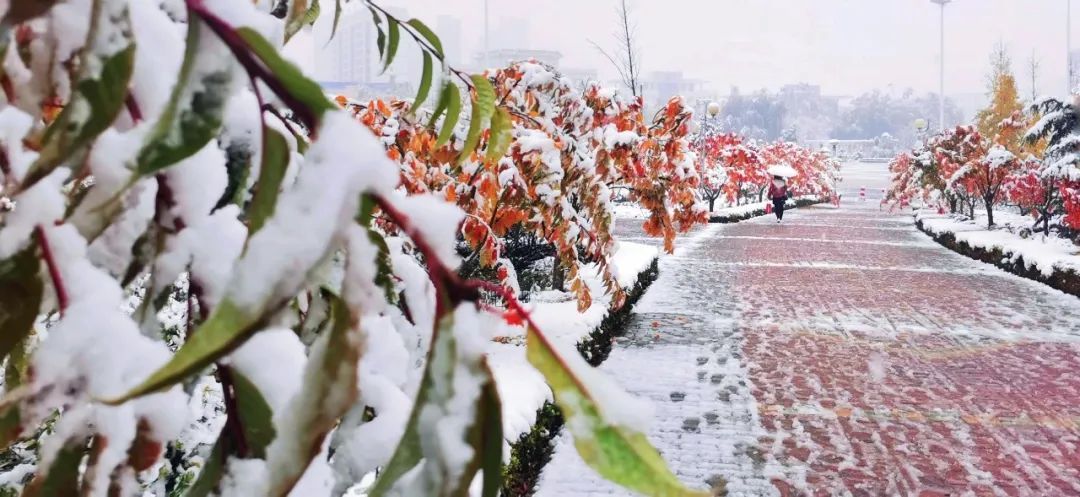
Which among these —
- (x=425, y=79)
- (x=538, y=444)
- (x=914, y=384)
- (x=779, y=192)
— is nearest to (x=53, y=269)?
(x=425, y=79)

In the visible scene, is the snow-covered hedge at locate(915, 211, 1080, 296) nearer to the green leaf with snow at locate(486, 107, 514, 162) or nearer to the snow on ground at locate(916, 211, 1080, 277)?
the snow on ground at locate(916, 211, 1080, 277)

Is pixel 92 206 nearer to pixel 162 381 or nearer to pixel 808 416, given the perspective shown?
pixel 162 381

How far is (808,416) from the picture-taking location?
211 inches

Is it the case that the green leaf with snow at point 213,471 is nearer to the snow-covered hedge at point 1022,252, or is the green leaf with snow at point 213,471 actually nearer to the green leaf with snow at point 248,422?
the green leaf with snow at point 248,422

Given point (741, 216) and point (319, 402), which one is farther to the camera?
point (741, 216)

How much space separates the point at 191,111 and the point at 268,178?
41 millimetres

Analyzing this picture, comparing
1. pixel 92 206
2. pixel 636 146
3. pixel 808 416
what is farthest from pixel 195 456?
pixel 636 146

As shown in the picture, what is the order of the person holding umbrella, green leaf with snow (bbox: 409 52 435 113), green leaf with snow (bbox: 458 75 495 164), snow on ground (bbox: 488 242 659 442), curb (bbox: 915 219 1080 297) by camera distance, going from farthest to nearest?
the person holding umbrella
curb (bbox: 915 219 1080 297)
snow on ground (bbox: 488 242 659 442)
green leaf with snow (bbox: 409 52 435 113)
green leaf with snow (bbox: 458 75 495 164)

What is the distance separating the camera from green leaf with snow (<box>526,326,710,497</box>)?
0.30 meters

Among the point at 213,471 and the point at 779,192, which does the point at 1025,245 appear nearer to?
the point at 779,192

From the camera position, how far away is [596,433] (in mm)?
308

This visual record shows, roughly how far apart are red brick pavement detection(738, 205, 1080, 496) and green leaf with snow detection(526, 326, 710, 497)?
417cm

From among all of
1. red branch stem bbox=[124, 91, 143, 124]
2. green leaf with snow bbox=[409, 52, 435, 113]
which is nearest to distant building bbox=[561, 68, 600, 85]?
green leaf with snow bbox=[409, 52, 435, 113]

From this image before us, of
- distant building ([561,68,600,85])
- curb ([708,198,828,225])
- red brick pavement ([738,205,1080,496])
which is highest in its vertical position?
distant building ([561,68,600,85])
